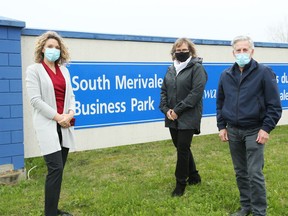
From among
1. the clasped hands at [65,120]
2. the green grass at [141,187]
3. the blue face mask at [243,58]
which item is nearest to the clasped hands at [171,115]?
the green grass at [141,187]

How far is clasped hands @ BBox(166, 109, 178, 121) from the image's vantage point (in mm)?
4199

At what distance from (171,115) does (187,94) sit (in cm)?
31

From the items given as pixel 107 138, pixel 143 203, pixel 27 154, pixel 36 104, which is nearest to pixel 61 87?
pixel 36 104

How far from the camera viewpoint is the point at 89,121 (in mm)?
5926

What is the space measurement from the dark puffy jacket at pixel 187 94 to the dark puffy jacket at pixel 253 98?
0.68 m

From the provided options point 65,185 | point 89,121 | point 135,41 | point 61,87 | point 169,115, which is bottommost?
point 65,185

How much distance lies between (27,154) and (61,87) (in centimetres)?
221

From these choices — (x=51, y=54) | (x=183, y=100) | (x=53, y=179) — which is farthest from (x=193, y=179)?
(x=51, y=54)

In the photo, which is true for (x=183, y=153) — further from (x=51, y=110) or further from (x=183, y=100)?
(x=51, y=110)

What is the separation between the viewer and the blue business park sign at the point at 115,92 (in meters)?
5.79

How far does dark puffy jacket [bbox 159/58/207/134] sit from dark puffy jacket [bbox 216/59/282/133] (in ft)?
2.22

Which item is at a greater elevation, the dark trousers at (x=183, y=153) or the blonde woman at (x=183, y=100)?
the blonde woman at (x=183, y=100)

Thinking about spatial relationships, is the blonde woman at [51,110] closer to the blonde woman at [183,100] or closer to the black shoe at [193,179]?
the blonde woman at [183,100]

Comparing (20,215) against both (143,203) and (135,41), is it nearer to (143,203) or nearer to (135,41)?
(143,203)
